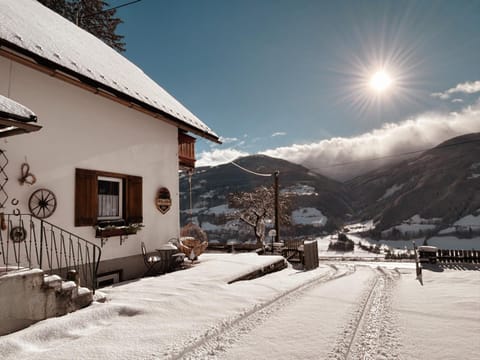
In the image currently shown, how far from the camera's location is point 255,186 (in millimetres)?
78812

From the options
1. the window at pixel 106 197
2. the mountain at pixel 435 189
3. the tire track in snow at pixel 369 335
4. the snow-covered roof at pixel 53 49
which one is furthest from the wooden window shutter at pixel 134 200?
the mountain at pixel 435 189

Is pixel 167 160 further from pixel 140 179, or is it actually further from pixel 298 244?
pixel 298 244

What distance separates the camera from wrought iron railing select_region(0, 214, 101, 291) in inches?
213

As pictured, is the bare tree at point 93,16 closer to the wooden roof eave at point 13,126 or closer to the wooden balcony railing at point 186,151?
the wooden balcony railing at point 186,151

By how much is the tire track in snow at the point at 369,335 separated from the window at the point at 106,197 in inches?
227

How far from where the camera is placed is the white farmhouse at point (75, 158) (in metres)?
5.55

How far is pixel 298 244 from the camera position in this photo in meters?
19.6

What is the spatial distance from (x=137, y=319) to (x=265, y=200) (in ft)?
77.5

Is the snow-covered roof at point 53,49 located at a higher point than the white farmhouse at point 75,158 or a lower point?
higher

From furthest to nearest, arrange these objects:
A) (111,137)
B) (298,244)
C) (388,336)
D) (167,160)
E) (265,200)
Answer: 1. (265,200)
2. (298,244)
3. (167,160)
4. (111,137)
5. (388,336)

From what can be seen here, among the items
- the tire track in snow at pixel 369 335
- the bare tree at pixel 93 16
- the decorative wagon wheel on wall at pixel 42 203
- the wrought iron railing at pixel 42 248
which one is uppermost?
the bare tree at pixel 93 16

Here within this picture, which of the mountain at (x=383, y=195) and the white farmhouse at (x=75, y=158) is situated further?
the mountain at (x=383, y=195)

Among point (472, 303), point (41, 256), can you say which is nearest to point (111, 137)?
point (41, 256)

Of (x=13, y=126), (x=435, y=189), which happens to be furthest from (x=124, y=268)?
(x=435, y=189)
